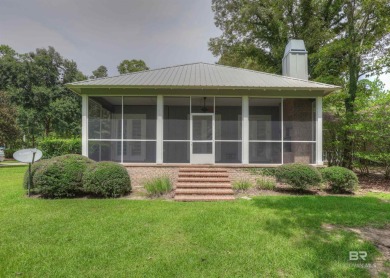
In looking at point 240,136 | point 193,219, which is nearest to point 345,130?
point 240,136

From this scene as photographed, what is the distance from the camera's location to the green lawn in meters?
3.04

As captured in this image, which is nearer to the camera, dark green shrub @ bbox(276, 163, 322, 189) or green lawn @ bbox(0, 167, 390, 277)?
green lawn @ bbox(0, 167, 390, 277)

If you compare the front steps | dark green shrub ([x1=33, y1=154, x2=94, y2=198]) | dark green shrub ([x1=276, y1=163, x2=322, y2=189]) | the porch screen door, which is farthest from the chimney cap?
dark green shrub ([x1=33, y1=154, x2=94, y2=198])

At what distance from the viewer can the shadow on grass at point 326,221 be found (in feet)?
10.4

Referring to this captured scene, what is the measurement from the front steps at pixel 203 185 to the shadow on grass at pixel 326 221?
1.11 metres

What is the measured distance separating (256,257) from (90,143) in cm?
768

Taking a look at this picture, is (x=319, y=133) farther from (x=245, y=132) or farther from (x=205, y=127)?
(x=205, y=127)

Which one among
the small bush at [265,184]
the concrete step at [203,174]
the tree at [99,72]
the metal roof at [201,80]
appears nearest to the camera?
the small bush at [265,184]

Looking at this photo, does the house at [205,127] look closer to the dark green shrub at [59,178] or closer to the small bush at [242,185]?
the small bush at [242,185]

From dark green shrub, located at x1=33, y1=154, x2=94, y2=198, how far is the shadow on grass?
Result: 5018mm

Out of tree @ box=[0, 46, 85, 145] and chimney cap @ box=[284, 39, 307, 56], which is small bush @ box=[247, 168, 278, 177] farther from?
tree @ box=[0, 46, 85, 145]

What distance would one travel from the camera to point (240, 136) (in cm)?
927

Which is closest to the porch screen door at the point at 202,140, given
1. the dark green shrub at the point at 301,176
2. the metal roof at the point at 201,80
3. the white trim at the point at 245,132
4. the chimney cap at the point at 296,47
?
the white trim at the point at 245,132

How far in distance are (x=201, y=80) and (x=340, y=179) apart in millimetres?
5969
